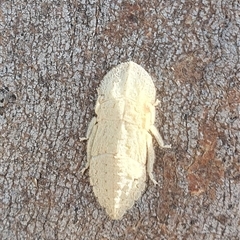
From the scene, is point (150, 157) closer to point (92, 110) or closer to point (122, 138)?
point (122, 138)

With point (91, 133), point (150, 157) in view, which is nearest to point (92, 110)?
point (91, 133)

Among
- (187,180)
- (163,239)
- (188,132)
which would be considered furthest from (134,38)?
(163,239)

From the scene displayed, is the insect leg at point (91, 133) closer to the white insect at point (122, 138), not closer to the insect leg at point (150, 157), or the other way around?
the white insect at point (122, 138)

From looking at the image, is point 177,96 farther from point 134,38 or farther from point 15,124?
point 15,124

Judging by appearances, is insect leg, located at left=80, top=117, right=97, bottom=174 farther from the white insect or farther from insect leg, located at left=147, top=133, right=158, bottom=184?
insect leg, located at left=147, top=133, right=158, bottom=184

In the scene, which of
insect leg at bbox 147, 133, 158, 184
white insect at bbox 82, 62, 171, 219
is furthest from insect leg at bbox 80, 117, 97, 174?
insect leg at bbox 147, 133, 158, 184

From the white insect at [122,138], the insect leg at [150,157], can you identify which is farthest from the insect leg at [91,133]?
the insect leg at [150,157]
